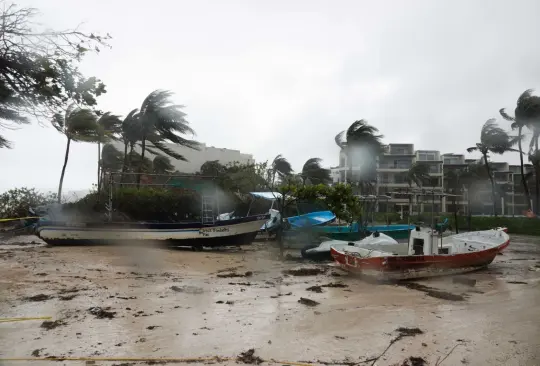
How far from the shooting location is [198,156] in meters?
42.5

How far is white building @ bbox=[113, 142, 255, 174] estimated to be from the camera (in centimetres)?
4003

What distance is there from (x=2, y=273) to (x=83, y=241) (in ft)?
18.0

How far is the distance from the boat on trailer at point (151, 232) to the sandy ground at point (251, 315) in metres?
2.64

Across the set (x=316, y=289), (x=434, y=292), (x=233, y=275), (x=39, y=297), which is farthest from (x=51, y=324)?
(x=434, y=292)

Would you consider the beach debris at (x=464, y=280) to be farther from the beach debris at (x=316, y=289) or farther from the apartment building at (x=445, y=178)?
the apartment building at (x=445, y=178)

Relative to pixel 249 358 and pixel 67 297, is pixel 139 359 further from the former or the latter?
pixel 67 297

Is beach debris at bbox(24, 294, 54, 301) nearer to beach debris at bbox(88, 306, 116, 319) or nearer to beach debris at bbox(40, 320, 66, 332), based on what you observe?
beach debris at bbox(88, 306, 116, 319)

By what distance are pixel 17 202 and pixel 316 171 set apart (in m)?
24.9

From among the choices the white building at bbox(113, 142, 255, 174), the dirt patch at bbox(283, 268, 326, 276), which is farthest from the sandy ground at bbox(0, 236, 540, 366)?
the white building at bbox(113, 142, 255, 174)

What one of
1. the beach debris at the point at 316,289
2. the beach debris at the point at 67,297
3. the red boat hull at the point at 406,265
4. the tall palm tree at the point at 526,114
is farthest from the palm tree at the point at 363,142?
the beach debris at the point at 67,297

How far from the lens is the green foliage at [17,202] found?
18.5 meters

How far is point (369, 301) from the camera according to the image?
27.2 ft

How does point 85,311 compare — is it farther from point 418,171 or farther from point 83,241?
point 418,171

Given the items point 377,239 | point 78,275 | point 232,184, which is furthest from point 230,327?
point 232,184
